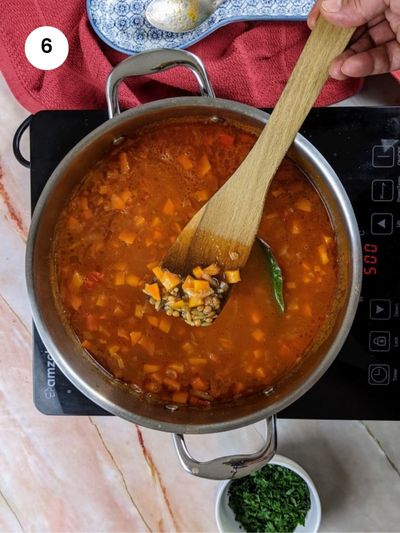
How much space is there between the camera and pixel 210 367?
1.34 meters

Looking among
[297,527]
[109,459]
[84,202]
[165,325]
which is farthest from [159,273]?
[297,527]

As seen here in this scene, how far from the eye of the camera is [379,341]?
4.78 ft

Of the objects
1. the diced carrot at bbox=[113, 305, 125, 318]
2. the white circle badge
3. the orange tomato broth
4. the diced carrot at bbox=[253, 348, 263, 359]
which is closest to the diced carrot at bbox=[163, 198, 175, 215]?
the orange tomato broth

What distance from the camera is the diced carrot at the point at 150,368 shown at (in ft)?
4.40

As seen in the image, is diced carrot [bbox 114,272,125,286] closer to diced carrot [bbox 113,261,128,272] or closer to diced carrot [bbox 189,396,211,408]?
diced carrot [bbox 113,261,128,272]

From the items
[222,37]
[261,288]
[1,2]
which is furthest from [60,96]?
[261,288]

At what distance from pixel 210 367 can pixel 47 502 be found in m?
0.70

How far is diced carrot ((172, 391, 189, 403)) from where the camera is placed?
4.46 feet

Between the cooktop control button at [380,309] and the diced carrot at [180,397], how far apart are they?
44cm

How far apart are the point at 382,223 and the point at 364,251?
0.07 m

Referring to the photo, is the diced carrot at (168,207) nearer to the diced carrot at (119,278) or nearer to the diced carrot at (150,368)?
the diced carrot at (119,278)

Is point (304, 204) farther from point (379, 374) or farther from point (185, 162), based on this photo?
point (379, 374)

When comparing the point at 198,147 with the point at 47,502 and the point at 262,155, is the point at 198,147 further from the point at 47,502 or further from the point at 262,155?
the point at 47,502

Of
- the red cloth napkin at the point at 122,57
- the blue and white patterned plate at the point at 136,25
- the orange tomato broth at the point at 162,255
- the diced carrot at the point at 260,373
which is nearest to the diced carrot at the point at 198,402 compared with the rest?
the orange tomato broth at the point at 162,255
